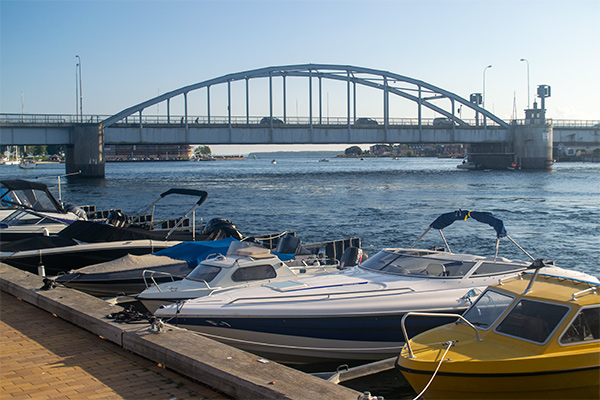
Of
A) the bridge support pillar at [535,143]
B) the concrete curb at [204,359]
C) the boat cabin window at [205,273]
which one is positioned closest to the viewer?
the concrete curb at [204,359]

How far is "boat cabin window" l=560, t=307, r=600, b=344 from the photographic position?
8.22 m

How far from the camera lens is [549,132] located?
108250 millimetres

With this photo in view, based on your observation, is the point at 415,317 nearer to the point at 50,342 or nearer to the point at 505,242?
the point at 50,342

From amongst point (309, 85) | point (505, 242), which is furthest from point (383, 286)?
point (309, 85)

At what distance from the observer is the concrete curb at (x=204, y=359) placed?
279 inches

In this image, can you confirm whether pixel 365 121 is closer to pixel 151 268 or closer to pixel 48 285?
pixel 151 268

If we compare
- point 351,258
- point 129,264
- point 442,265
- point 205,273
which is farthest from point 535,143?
point 205,273

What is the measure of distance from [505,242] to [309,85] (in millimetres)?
73603

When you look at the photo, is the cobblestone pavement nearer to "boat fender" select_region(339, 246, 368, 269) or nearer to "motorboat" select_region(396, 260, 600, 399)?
"motorboat" select_region(396, 260, 600, 399)

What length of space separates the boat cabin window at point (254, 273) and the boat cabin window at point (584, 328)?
7.55 m

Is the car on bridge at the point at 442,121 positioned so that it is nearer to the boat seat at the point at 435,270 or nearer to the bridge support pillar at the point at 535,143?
the bridge support pillar at the point at 535,143

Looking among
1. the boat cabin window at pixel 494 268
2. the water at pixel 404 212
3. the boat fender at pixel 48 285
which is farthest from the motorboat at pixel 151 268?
the water at pixel 404 212

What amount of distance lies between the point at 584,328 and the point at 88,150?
82.0 metres

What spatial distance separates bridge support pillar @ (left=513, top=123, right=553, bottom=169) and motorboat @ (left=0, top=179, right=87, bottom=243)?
96.1 m
